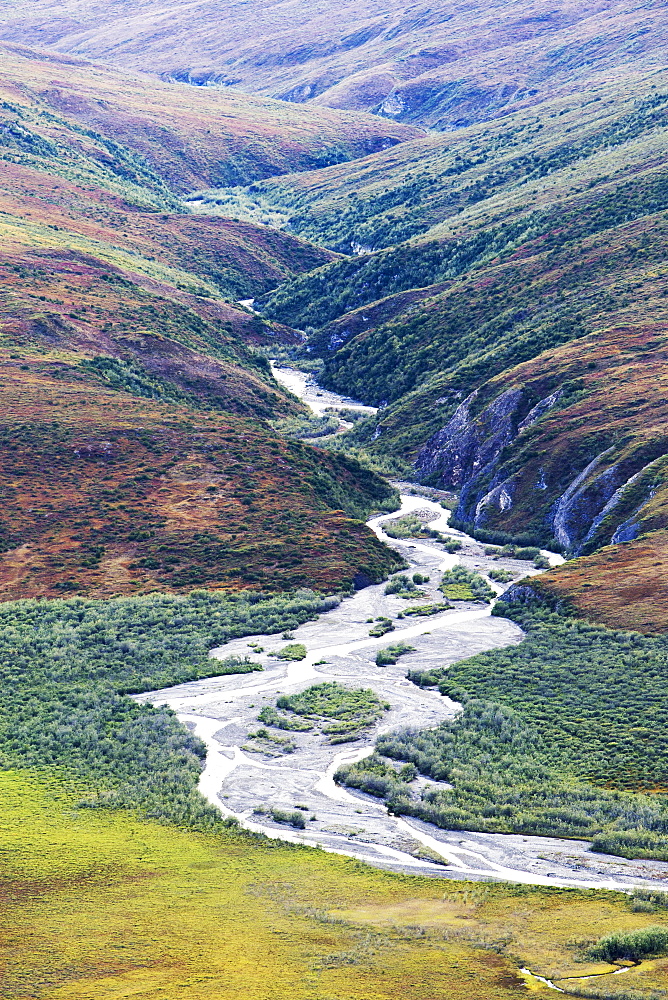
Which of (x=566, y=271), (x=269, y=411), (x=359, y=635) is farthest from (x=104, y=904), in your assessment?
(x=566, y=271)

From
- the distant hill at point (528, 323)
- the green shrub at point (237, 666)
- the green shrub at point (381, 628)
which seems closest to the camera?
the green shrub at point (237, 666)

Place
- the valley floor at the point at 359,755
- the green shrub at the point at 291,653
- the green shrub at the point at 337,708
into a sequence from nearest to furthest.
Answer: the valley floor at the point at 359,755
the green shrub at the point at 337,708
the green shrub at the point at 291,653

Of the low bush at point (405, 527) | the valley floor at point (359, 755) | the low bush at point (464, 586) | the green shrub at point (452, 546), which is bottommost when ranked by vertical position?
the valley floor at point (359, 755)

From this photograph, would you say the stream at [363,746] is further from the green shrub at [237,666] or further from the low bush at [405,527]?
the low bush at [405,527]

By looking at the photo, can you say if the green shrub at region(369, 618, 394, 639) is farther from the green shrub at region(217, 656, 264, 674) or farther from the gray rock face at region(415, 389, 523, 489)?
the gray rock face at region(415, 389, 523, 489)

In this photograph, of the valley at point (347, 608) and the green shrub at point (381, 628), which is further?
the green shrub at point (381, 628)

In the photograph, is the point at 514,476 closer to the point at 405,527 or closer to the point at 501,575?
the point at 405,527

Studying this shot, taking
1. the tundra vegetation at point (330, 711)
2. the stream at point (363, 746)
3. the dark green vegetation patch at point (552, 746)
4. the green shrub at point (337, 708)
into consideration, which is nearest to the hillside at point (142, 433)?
the stream at point (363, 746)

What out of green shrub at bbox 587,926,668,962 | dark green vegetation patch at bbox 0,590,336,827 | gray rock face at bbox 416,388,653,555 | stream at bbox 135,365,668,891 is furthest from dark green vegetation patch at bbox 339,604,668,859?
gray rock face at bbox 416,388,653,555

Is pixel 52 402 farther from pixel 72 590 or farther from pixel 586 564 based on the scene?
pixel 586 564
